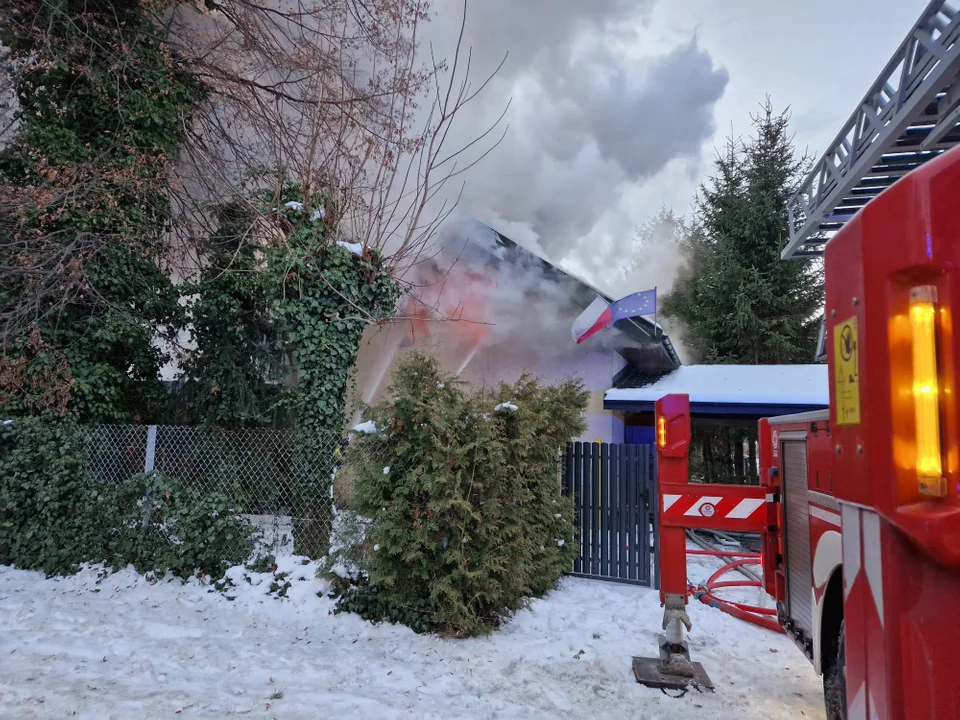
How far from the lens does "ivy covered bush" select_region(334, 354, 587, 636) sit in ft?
14.7

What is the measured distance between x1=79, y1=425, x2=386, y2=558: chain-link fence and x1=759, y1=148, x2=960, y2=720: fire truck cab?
177 inches

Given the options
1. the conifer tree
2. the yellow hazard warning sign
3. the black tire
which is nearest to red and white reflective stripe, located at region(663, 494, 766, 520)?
the black tire

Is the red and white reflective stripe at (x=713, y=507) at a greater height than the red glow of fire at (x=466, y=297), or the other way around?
the red glow of fire at (x=466, y=297)

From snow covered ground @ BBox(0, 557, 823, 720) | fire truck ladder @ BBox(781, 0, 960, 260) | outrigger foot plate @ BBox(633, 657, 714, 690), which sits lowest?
snow covered ground @ BBox(0, 557, 823, 720)

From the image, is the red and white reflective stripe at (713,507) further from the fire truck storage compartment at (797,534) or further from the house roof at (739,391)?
the house roof at (739,391)

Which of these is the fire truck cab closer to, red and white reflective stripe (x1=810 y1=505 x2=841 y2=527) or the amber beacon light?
the amber beacon light

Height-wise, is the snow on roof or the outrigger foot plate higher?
the snow on roof

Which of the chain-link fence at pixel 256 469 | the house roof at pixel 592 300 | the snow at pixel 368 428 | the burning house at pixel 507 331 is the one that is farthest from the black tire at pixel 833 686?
the burning house at pixel 507 331

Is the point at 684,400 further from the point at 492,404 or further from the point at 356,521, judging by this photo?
the point at 356,521

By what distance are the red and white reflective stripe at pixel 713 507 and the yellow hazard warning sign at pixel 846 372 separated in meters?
1.85

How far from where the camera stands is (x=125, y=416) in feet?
24.4

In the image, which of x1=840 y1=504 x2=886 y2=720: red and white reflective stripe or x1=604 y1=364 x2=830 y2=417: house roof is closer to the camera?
x1=840 y1=504 x2=886 y2=720: red and white reflective stripe

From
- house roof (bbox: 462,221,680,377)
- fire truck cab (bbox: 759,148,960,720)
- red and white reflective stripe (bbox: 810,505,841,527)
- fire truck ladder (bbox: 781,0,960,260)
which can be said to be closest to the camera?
fire truck cab (bbox: 759,148,960,720)

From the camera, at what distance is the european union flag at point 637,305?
1035cm
